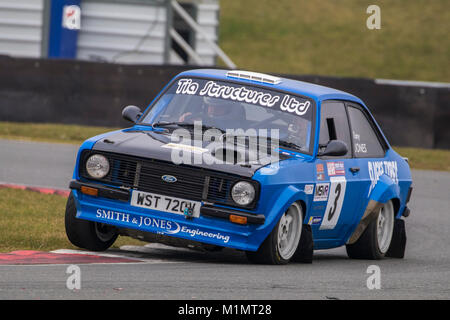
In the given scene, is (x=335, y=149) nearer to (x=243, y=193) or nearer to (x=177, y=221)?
(x=243, y=193)

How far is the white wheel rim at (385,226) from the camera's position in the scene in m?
9.62

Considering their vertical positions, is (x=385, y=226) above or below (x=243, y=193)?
below

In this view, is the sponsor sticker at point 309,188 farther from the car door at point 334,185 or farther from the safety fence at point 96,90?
the safety fence at point 96,90

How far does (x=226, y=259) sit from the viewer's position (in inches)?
337

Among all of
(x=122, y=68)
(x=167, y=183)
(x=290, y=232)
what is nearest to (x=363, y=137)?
(x=290, y=232)

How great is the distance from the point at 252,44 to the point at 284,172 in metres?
43.2

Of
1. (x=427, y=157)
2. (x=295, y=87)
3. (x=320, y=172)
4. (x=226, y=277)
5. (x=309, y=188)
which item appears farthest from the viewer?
(x=427, y=157)

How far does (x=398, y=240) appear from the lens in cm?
985

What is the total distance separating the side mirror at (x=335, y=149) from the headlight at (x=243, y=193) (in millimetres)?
1195

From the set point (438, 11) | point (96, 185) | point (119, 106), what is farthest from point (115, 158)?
point (438, 11)

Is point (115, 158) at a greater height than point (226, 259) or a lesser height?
greater

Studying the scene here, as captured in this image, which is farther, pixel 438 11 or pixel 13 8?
pixel 438 11

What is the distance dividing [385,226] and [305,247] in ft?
5.74

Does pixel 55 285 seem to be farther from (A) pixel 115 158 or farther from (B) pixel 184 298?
(A) pixel 115 158
